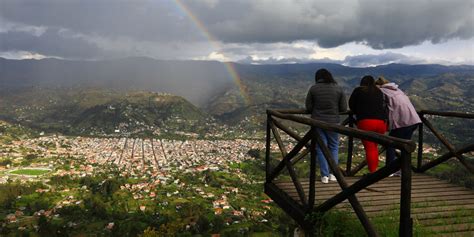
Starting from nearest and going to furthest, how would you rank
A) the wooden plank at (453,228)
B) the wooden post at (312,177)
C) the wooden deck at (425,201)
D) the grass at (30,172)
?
the wooden plank at (453,228), the wooden deck at (425,201), the wooden post at (312,177), the grass at (30,172)

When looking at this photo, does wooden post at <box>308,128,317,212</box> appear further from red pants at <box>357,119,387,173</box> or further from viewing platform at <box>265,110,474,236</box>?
red pants at <box>357,119,387,173</box>

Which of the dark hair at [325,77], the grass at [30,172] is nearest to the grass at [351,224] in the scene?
the dark hair at [325,77]

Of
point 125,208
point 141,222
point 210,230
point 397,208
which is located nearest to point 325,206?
A: point 397,208

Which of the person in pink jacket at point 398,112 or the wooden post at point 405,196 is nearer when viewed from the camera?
the wooden post at point 405,196

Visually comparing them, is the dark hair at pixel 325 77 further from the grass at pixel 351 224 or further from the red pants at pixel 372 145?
the grass at pixel 351 224

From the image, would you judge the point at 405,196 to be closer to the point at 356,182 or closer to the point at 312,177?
the point at 356,182

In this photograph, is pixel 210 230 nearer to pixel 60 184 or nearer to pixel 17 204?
pixel 17 204
